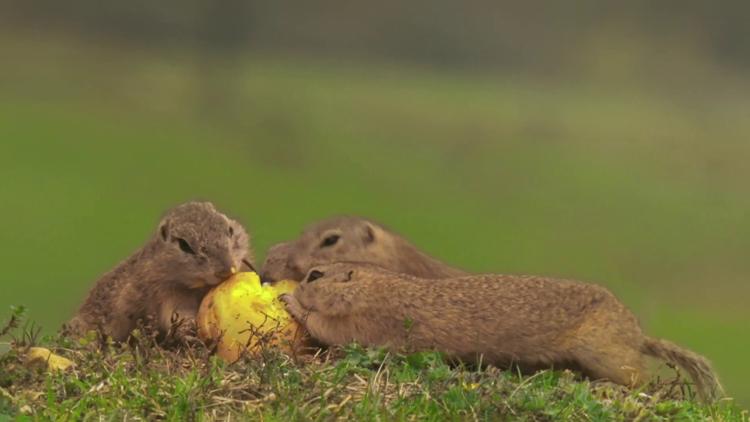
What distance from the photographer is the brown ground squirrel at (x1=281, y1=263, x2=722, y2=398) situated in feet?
32.9

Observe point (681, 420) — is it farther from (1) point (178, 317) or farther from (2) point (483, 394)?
(1) point (178, 317)

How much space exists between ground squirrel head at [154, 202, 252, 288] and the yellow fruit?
163 mm

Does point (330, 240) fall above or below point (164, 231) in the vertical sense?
below

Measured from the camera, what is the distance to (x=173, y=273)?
10539 mm

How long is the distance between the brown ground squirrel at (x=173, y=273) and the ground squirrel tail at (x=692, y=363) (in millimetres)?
3171

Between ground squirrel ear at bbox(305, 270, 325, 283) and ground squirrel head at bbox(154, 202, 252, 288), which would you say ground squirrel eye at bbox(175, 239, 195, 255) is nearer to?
ground squirrel head at bbox(154, 202, 252, 288)

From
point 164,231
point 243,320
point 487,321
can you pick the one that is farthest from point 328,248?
point 487,321

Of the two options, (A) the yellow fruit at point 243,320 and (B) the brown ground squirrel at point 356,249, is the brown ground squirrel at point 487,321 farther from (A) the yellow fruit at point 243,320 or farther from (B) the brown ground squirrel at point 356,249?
(B) the brown ground squirrel at point 356,249

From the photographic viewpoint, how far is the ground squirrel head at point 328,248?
450 inches

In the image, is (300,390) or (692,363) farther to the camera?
(692,363)

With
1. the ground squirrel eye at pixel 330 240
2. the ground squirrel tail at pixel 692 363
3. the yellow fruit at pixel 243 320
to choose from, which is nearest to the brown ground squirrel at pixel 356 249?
the ground squirrel eye at pixel 330 240

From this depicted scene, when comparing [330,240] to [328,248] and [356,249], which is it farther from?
[356,249]

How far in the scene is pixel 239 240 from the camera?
36.1ft

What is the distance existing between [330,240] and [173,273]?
181 cm
